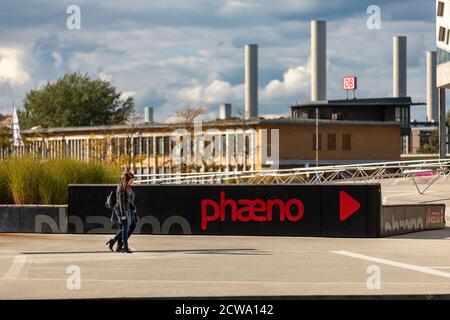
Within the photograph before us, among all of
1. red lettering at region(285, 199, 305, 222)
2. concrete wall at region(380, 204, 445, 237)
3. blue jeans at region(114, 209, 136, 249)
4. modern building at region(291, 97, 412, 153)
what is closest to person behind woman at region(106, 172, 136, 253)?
blue jeans at region(114, 209, 136, 249)

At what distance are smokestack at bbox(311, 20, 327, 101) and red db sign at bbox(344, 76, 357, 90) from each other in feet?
107

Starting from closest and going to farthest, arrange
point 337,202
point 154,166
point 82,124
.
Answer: point 337,202 < point 154,166 < point 82,124

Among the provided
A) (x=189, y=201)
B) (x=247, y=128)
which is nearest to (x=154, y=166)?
(x=247, y=128)

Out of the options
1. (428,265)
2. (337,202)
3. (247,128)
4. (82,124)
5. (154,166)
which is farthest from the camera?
(82,124)

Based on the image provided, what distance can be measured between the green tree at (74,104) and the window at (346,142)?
4793 centimetres

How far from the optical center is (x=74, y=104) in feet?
406

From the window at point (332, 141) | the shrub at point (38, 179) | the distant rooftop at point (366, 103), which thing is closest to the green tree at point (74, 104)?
the distant rooftop at point (366, 103)

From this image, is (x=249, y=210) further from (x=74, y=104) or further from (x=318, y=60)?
(x=318, y=60)

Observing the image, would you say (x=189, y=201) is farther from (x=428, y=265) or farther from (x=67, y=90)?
(x=67, y=90)

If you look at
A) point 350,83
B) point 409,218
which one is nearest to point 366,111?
point 350,83

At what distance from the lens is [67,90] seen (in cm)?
12512

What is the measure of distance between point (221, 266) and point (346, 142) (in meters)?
66.2

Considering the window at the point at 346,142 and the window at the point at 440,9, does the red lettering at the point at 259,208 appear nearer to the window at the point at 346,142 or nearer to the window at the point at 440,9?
the window at the point at 440,9
